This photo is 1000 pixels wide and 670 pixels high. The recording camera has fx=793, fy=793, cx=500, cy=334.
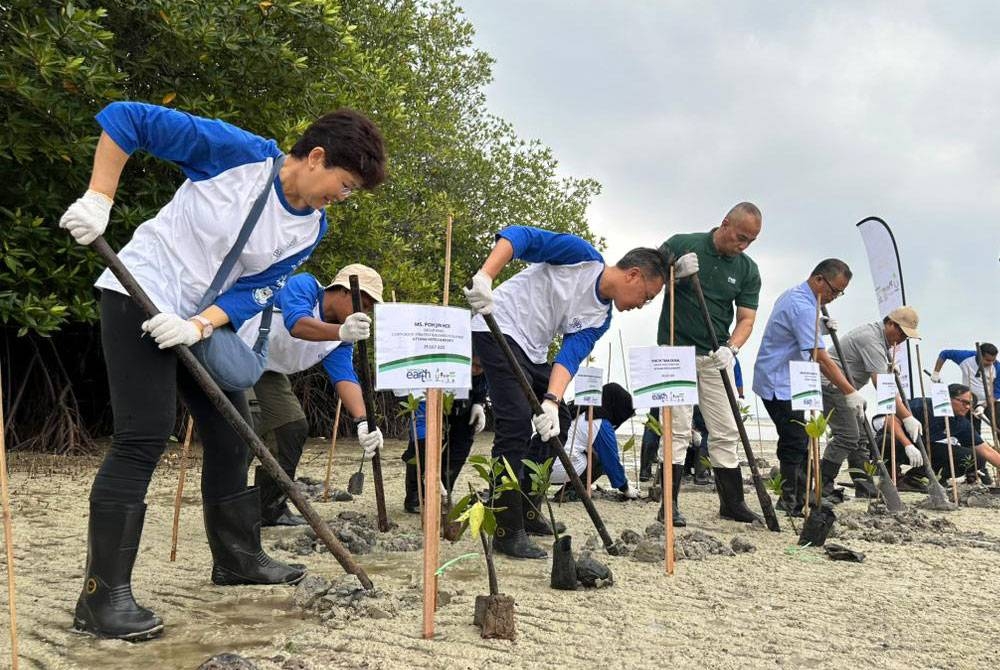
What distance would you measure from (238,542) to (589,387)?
→ 2.81 meters

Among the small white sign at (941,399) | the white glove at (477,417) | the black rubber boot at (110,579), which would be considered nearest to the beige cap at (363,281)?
the white glove at (477,417)

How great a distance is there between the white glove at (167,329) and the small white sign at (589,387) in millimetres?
3158

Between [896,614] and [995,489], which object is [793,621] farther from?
[995,489]

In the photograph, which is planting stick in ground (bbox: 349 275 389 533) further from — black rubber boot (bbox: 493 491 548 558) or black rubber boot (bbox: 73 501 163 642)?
black rubber boot (bbox: 73 501 163 642)

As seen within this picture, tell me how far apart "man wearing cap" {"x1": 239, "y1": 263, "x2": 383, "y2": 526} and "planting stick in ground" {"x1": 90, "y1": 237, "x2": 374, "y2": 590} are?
1.30 metres

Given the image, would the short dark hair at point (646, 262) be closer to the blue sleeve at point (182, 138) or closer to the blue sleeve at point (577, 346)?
the blue sleeve at point (577, 346)

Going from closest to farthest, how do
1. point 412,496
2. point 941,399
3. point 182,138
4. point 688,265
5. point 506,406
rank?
1. point 182,138
2. point 506,406
3. point 688,265
4. point 412,496
5. point 941,399

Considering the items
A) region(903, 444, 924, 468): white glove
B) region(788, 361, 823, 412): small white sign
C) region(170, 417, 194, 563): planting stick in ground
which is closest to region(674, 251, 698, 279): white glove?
region(788, 361, 823, 412): small white sign

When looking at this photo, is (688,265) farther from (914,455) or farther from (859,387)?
(914,455)

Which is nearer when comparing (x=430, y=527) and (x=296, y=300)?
(x=430, y=527)

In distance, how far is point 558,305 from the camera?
3.96 m

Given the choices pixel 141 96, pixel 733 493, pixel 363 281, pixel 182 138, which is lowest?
pixel 733 493

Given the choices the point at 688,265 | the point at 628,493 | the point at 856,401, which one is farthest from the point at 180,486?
the point at 856,401

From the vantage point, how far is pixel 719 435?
5.09m
